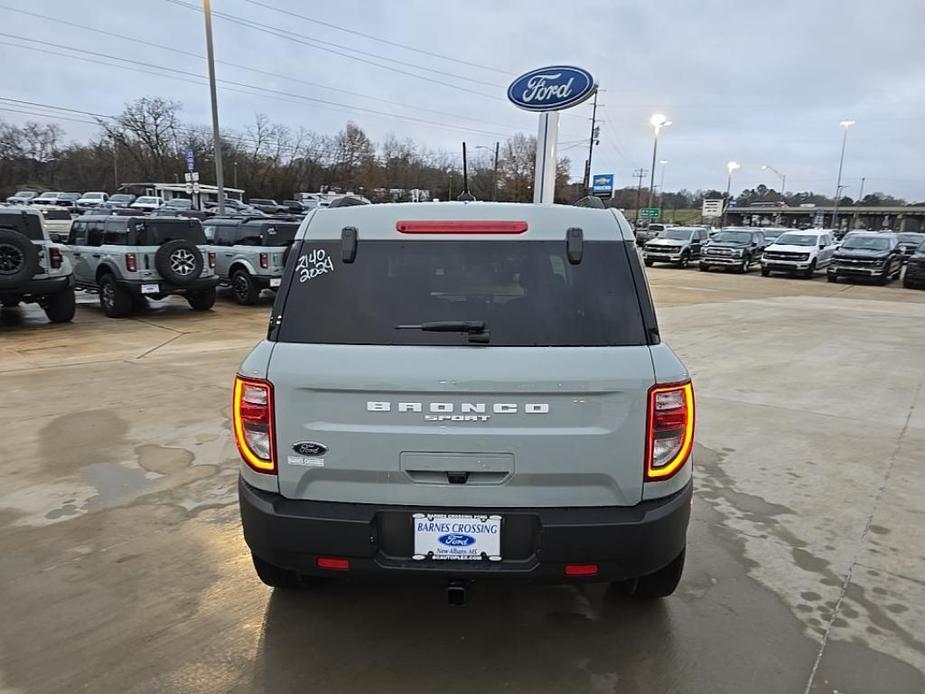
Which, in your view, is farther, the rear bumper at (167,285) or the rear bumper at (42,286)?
the rear bumper at (167,285)

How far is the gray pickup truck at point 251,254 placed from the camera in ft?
44.0

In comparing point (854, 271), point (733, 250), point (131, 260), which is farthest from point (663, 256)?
point (131, 260)

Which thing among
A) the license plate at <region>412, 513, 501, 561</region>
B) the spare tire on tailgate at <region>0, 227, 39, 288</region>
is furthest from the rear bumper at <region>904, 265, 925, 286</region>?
the spare tire on tailgate at <region>0, 227, 39, 288</region>

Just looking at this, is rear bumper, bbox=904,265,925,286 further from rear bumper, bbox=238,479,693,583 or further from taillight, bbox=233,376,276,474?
taillight, bbox=233,376,276,474

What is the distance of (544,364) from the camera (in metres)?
2.32

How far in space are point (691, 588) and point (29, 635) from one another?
3205 mm

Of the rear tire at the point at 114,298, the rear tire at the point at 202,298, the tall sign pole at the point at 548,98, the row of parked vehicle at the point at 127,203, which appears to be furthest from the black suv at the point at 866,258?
the row of parked vehicle at the point at 127,203

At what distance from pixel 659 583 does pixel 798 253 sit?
25.5m

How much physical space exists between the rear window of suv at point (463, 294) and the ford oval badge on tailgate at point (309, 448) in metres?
0.40

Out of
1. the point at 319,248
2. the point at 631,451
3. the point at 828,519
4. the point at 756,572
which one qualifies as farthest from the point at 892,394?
the point at 319,248

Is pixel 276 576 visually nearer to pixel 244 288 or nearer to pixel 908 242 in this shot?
pixel 244 288

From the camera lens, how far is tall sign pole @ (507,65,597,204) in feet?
41.3

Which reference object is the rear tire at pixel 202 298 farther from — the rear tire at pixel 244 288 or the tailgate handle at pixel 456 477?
the tailgate handle at pixel 456 477

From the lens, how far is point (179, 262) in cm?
1158
